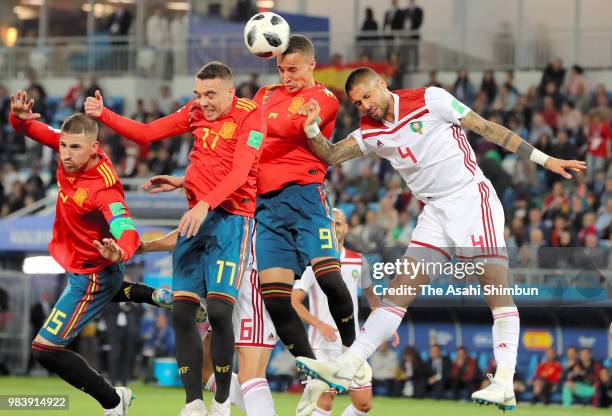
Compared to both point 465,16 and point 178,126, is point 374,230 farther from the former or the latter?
point 178,126

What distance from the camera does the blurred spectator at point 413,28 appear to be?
27.5 m

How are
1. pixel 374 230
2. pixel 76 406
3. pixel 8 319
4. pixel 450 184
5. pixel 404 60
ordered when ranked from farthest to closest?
pixel 404 60
pixel 8 319
pixel 374 230
pixel 76 406
pixel 450 184

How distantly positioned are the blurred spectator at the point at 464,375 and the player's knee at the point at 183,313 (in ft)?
34.1

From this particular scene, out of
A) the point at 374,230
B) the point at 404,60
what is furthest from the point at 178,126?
the point at 404,60

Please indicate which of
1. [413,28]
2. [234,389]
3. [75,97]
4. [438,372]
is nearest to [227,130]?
[234,389]

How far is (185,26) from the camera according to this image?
1239 inches

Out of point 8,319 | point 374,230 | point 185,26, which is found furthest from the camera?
point 185,26

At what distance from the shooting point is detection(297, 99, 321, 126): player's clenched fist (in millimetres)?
10141

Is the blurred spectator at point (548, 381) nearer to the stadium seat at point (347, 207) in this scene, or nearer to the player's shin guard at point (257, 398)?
the stadium seat at point (347, 207)

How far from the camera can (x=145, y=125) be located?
33.5 feet

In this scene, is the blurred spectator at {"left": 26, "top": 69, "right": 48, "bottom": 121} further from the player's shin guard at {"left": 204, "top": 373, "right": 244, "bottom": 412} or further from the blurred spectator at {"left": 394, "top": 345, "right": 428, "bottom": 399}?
the player's shin guard at {"left": 204, "top": 373, "right": 244, "bottom": 412}

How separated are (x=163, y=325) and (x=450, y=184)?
1319 centimetres

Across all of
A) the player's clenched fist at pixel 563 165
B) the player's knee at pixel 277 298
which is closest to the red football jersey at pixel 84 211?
the player's knee at pixel 277 298

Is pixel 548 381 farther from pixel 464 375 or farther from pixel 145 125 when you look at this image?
pixel 145 125
